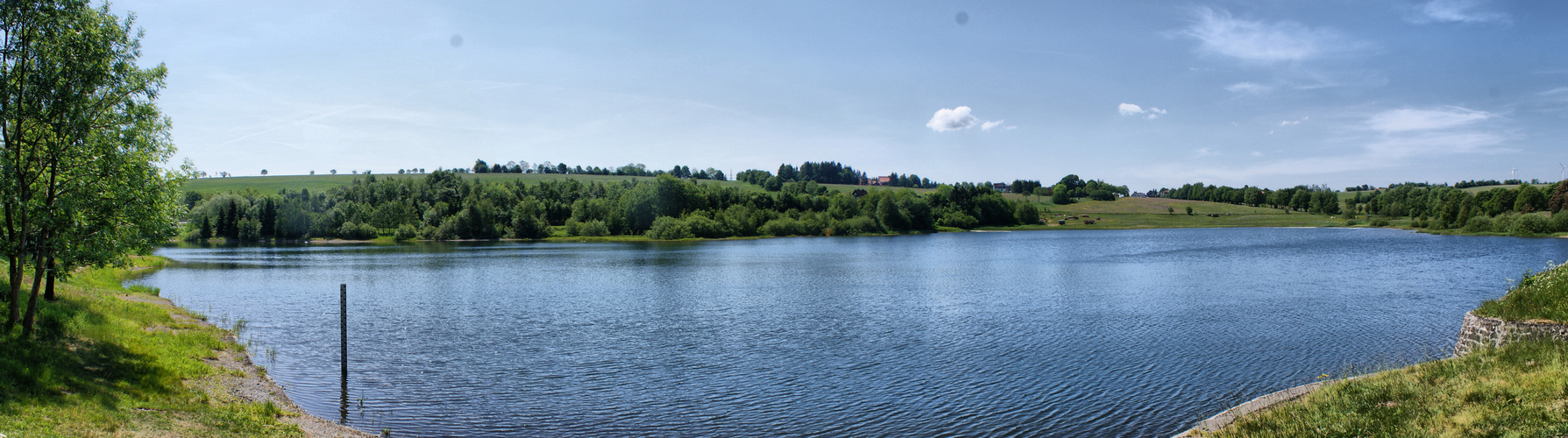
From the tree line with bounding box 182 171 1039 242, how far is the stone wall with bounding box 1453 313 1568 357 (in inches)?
4288

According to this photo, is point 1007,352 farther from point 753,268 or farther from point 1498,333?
point 753,268

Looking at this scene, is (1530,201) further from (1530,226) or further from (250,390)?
(250,390)

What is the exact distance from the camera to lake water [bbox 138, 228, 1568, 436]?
16.3 m

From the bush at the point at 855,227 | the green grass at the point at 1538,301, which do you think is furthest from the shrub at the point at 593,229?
the green grass at the point at 1538,301

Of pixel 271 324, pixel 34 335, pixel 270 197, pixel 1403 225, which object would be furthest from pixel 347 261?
pixel 1403 225

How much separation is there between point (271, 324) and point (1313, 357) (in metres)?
35.8

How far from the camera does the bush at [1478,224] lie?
105250mm

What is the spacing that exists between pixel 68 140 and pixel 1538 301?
100 feet

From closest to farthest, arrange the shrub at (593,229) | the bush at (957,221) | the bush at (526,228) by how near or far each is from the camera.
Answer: the bush at (526,228)
the shrub at (593,229)
the bush at (957,221)

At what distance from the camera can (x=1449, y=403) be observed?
35.7 feet

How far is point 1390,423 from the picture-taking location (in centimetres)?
1072

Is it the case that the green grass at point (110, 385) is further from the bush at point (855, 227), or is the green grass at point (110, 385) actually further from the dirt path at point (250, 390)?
the bush at point (855, 227)

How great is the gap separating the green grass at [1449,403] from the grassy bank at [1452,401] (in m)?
0.01

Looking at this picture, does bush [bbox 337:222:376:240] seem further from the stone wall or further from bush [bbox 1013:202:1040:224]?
the stone wall
